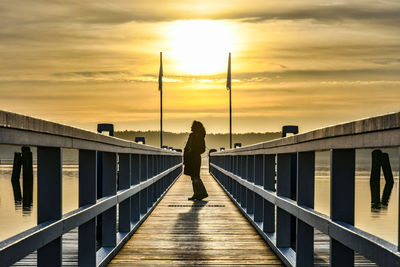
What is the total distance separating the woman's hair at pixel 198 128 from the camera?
1258cm

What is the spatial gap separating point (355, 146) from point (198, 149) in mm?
9730

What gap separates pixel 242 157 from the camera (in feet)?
35.1

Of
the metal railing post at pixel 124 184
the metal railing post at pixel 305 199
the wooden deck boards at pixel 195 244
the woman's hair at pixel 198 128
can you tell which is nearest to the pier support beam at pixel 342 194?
the metal railing post at pixel 305 199

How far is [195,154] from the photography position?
42.3 feet

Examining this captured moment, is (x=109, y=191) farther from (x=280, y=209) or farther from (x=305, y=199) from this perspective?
(x=305, y=199)

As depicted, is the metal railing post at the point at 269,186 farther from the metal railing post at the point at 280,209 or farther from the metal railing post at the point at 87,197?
the metal railing post at the point at 87,197

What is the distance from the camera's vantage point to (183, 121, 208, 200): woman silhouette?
12680 millimetres

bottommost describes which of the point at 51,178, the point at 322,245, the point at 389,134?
the point at 322,245

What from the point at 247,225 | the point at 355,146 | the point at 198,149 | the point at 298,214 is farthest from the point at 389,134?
the point at 198,149

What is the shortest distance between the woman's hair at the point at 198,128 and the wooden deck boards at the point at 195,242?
2235 millimetres

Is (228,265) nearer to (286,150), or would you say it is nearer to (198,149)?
(286,150)

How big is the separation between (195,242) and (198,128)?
219 inches

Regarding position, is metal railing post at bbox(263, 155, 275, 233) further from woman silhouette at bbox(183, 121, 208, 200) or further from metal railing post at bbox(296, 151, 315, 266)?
woman silhouette at bbox(183, 121, 208, 200)

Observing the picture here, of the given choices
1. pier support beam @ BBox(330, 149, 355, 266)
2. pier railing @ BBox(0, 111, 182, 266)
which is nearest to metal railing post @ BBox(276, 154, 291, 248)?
pier railing @ BBox(0, 111, 182, 266)
